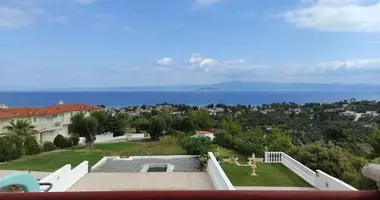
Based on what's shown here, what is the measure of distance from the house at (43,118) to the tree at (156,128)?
8661mm

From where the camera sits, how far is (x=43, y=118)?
107 feet

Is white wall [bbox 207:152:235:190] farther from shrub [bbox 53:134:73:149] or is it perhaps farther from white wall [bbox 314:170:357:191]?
shrub [bbox 53:134:73:149]

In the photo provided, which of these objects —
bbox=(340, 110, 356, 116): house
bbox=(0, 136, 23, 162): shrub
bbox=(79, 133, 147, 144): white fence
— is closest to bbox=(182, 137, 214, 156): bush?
bbox=(0, 136, 23, 162): shrub

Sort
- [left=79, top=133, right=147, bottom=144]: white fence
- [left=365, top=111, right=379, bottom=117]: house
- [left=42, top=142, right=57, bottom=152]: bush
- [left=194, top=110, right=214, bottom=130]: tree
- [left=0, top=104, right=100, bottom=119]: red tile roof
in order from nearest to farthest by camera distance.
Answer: [left=42, top=142, right=57, bottom=152]: bush
[left=365, top=111, right=379, bottom=117]: house
[left=0, top=104, right=100, bottom=119]: red tile roof
[left=79, top=133, right=147, bottom=144]: white fence
[left=194, top=110, right=214, bottom=130]: tree

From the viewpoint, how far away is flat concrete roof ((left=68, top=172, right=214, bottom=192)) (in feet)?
28.9

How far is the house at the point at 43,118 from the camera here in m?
29.2

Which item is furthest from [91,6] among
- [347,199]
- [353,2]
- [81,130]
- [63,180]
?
[347,199]

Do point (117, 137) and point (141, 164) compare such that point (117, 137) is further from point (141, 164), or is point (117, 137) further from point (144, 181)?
point (144, 181)

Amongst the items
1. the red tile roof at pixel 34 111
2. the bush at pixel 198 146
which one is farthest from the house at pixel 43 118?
the bush at pixel 198 146

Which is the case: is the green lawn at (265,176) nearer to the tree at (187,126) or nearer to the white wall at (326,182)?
the white wall at (326,182)

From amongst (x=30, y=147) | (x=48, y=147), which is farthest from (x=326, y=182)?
(x=48, y=147)

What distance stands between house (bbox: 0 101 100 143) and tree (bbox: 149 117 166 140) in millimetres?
8661

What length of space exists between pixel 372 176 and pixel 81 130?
A: 26415 millimetres

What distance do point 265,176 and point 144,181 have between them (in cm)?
310
